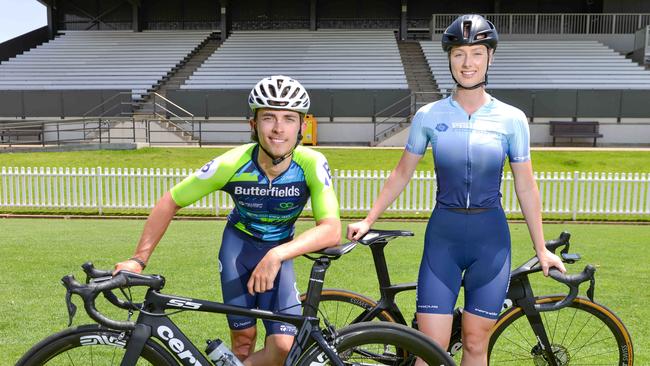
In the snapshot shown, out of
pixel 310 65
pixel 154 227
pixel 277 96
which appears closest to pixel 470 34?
pixel 277 96

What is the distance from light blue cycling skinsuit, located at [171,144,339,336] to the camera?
2.76 meters

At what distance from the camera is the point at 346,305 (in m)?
3.52

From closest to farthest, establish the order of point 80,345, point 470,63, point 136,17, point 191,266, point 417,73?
point 80,345, point 470,63, point 191,266, point 417,73, point 136,17

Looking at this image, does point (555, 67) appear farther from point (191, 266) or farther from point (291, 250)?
point (291, 250)

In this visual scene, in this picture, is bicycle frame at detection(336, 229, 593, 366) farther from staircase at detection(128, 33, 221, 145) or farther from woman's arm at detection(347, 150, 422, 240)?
staircase at detection(128, 33, 221, 145)

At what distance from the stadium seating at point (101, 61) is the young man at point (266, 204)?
83.4 ft

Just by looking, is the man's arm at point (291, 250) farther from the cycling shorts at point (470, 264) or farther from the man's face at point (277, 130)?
the cycling shorts at point (470, 264)

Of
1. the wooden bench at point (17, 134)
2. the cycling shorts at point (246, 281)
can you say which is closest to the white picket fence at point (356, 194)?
the cycling shorts at point (246, 281)

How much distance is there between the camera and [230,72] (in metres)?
27.8

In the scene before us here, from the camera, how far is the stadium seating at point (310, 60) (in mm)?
26484

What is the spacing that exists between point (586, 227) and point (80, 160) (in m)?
15.3

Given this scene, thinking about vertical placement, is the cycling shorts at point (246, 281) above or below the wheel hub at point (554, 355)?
above

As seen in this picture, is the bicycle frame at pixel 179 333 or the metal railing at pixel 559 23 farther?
the metal railing at pixel 559 23

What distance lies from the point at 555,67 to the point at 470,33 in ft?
91.5
